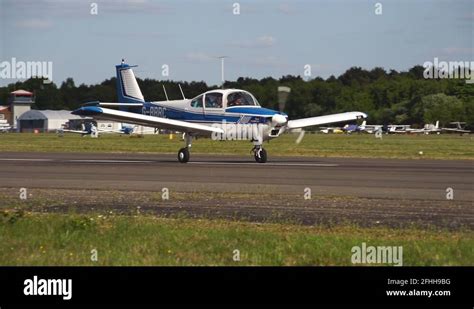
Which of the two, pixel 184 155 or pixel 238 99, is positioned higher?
pixel 238 99

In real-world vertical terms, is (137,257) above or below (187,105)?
below

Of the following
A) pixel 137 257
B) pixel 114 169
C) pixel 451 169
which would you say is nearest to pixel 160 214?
pixel 137 257

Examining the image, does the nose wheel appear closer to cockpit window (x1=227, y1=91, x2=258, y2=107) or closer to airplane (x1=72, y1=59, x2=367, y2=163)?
airplane (x1=72, y1=59, x2=367, y2=163)

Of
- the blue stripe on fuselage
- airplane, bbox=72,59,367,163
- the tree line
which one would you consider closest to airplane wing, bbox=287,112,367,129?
airplane, bbox=72,59,367,163

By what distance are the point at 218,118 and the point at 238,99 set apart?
106 cm

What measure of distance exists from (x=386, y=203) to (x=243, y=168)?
436 inches

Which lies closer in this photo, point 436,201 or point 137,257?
point 137,257

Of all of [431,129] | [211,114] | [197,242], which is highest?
[431,129]

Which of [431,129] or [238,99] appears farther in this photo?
[431,129]

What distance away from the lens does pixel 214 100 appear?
103 ft

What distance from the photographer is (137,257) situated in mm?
10617

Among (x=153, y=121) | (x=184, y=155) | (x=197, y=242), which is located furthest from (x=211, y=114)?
(x=197, y=242)

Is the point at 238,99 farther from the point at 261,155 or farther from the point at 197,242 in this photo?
the point at 197,242
